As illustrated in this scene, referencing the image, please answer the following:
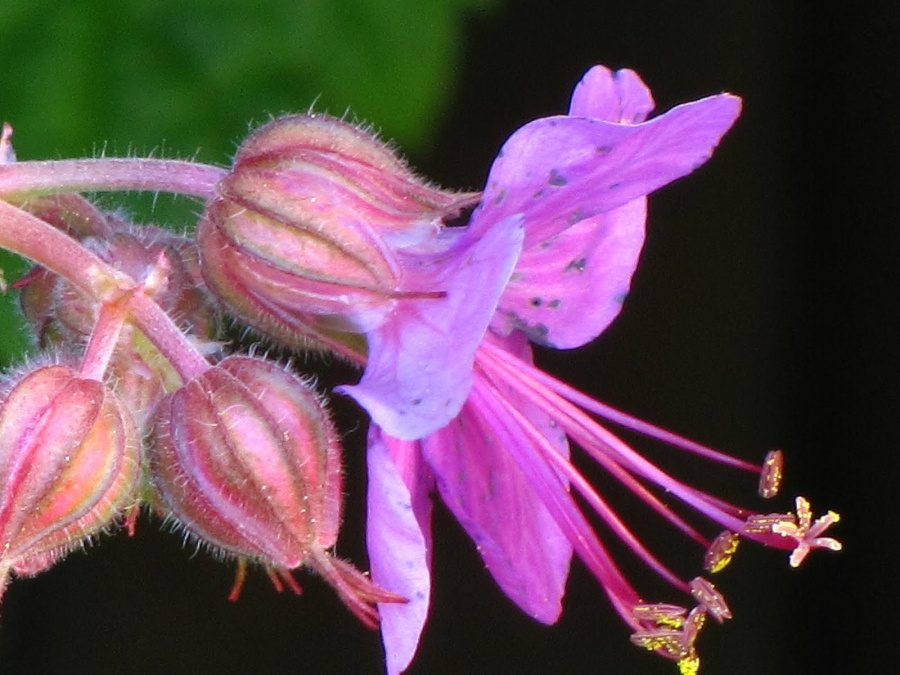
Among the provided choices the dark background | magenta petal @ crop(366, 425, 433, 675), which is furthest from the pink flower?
the dark background

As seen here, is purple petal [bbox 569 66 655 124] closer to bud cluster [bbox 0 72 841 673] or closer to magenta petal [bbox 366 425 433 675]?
bud cluster [bbox 0 72 841 673]

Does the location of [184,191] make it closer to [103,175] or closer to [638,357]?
[103,175]

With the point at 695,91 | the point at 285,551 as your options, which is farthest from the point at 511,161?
the point at 695,91

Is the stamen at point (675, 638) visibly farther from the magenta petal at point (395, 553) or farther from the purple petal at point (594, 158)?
the purple petal at point (594, 158)

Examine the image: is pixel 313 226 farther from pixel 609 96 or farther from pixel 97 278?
pixel 609 96

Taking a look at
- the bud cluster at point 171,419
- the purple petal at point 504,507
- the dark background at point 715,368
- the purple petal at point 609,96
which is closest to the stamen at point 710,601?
the purple petal at point 504,507
